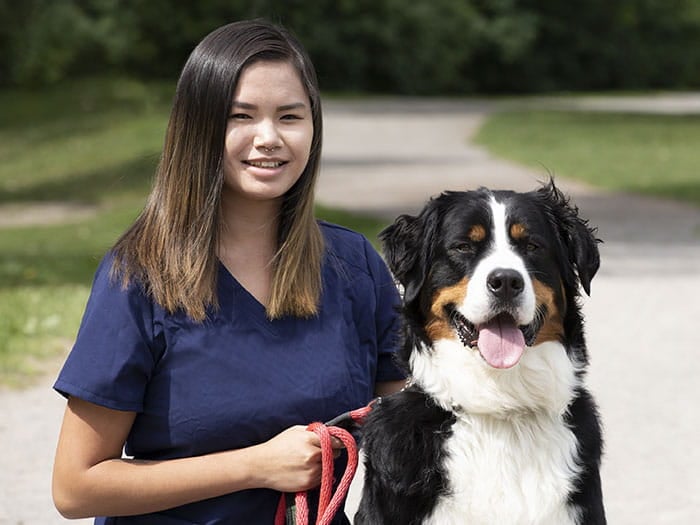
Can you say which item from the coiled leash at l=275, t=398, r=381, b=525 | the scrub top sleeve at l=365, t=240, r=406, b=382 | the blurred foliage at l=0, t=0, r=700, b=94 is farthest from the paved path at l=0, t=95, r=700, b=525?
the blurred foliage at l=0, t=0, r=700, b=94

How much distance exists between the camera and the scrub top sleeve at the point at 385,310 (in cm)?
372

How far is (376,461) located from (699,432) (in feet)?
12.3

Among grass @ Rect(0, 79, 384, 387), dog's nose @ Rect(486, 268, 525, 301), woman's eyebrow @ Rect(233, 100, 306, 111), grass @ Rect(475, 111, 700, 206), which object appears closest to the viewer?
dog's nose @ Rect(486, 268, 525, 301)

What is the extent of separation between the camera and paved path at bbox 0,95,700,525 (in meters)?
5.64

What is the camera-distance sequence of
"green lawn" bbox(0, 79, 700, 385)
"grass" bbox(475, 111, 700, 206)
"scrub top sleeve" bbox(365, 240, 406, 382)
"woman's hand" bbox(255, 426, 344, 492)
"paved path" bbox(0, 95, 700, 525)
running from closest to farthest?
"woman's hand" bbox(255, 426, 344, 492), "scrub top sleeve" bbox(365, 240, 406, 382), "paved path" bbox(0, 95, 700, 525), "green lawn" bbox(0, 79, 700, 385), "grass" bbox(475, 111, 700, 206)

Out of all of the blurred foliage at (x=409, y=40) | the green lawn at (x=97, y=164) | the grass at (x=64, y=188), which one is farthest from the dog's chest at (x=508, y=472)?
the blurred foliage at (x=409, y=40)

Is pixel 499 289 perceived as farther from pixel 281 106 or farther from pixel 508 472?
pixel 281 106

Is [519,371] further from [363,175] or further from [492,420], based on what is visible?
[363,175]

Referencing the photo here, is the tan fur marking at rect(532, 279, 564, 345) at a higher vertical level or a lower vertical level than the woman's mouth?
lower

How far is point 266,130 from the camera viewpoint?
3.37 metres

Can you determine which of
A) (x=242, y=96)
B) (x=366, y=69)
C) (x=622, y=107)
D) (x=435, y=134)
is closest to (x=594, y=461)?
(x=242, y=96)

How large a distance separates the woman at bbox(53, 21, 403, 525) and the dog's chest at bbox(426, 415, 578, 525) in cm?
38

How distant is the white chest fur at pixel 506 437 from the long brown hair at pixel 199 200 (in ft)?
1.53

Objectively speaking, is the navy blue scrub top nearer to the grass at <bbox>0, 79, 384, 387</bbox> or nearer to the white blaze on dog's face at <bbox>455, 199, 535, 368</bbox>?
the white blaze on dog's face at <bbox>455, 199, 535, 368</bbox>
